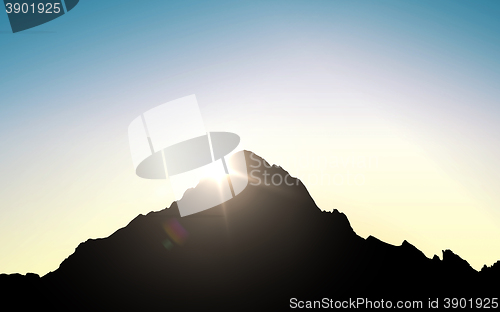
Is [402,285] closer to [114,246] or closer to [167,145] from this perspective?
[114,246]

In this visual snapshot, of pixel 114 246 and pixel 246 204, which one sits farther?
pixel 246 204

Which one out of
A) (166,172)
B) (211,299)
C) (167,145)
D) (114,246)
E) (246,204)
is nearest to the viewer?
(167,145)

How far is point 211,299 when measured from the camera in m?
81.9

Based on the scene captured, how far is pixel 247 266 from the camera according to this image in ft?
293

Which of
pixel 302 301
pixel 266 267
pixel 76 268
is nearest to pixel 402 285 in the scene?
pixel 302 301

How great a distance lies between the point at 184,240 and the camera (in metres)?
92.9

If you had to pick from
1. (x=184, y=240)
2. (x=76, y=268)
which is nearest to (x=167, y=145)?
(x=184, y=240)

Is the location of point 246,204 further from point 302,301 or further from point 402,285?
point 402,285

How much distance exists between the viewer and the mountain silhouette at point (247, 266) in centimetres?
8075

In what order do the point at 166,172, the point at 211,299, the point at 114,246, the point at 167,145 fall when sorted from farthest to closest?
1. the point at 114,246
2. the point at 211,299
3. the point at 166,172
4. the point at 167,145

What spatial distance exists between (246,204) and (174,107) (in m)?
85.4

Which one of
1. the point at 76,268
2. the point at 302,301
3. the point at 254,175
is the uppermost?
the point at 254,175

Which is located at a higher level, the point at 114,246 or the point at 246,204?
the point at 246,204

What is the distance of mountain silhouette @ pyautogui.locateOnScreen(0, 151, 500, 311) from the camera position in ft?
265
